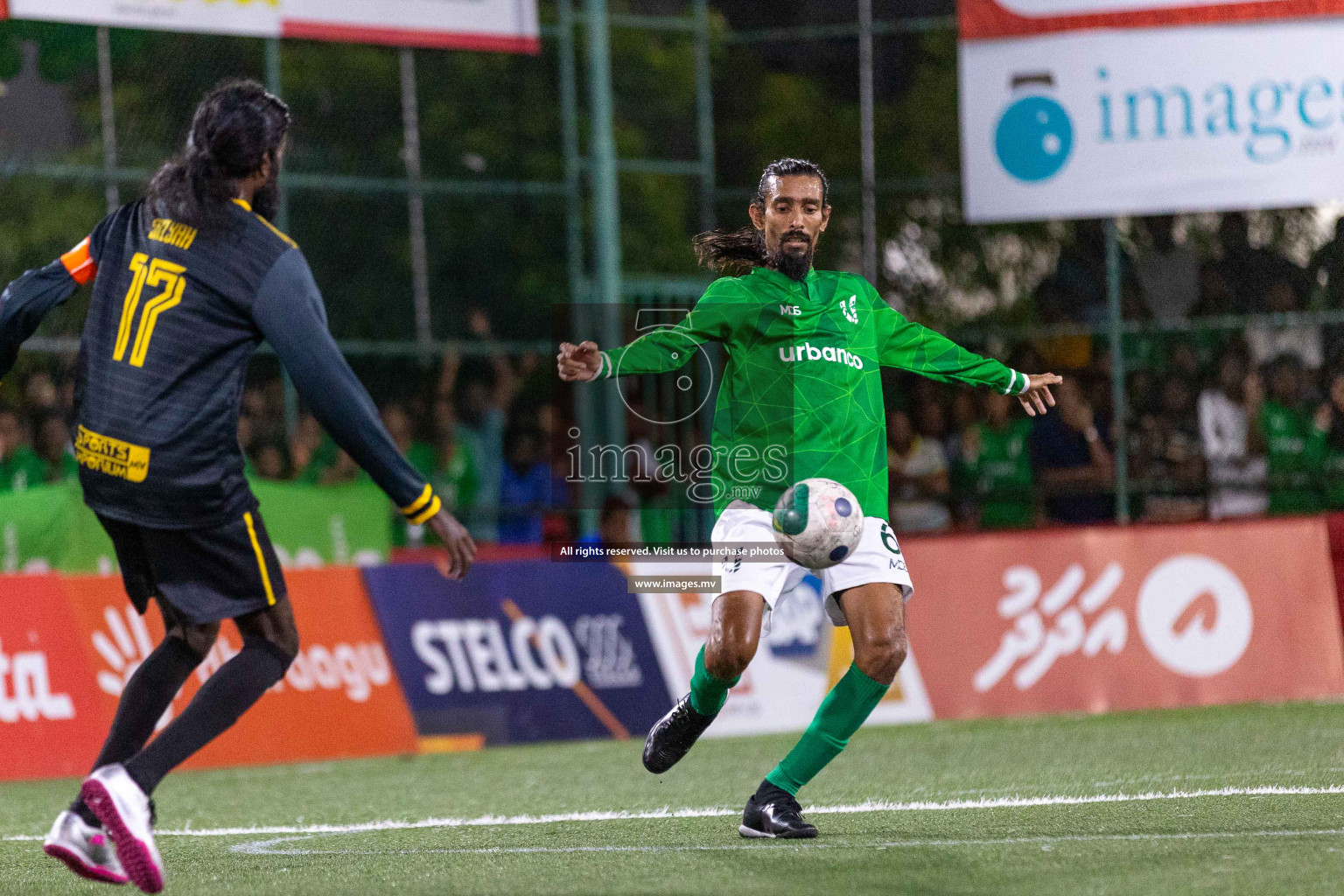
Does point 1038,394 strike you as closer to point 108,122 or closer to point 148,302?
point 148,302

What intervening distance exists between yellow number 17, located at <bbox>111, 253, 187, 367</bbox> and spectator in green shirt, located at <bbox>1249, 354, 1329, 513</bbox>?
31.1 ft

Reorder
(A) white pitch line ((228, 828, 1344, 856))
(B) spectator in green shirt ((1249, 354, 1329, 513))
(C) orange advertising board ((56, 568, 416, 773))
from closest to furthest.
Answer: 1. (A) white pitch line ((228, 828, 1344, 856))
2. (C) orange advertising board ((56, 568, 416, 773))
3. (B) spectator in green shirt ((1249, 354, 1329, 513))

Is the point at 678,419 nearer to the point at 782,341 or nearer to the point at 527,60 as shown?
the point at 527,60

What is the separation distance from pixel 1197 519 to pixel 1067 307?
2206 millimetres

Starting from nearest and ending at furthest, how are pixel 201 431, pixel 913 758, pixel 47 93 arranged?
pixel 201 431 → pixel 913 758 → pixel 47 93

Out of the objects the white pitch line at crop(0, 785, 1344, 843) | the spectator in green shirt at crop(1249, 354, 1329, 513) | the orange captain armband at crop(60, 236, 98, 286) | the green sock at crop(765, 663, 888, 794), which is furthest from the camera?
the spectator in green shirt at crop(1249, 354, 1329, 513)

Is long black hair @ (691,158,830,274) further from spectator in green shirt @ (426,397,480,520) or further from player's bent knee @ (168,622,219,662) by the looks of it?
spectator in green shirt @ (426,397,480,520)

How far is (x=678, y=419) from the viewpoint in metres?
14.0

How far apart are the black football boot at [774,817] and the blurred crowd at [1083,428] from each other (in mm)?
5980

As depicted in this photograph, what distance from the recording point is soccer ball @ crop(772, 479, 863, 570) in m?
5.86

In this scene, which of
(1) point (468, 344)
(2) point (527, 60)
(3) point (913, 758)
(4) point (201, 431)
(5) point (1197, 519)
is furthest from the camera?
(2) point (527, 60)

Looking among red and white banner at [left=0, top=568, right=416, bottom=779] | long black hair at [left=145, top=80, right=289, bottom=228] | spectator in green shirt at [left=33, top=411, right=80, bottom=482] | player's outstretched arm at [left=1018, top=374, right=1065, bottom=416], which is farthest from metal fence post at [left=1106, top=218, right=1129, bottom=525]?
long black hair at [left=145, top=80, right=289, bottom=228]

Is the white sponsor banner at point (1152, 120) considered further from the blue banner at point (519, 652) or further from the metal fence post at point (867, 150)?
the blue banner at point (519, 652)

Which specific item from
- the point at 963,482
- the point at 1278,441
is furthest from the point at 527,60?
the point at 1278,441
